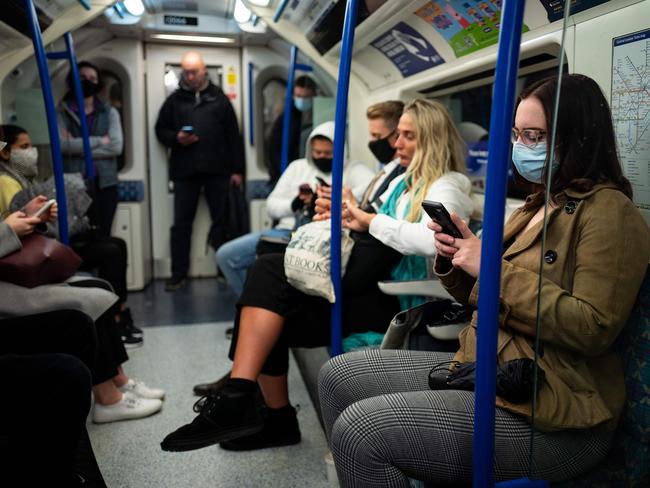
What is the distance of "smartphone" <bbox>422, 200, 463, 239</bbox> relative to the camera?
140cm

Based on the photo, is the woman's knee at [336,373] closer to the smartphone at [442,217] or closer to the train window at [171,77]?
the smartphone at [442,217]

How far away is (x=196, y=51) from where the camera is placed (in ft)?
19.4

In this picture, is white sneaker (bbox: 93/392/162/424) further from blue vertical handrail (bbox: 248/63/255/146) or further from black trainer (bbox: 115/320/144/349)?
blue vertical handrail (bbox: 248/63/255/146)

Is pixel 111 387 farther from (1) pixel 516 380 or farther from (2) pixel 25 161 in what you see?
(1) pixel 516 380

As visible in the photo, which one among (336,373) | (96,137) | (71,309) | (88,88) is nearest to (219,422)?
(336,373)

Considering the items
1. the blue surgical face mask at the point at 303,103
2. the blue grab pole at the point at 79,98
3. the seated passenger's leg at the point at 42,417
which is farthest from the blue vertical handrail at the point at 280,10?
the seated passenger's leg at the point at 42,417

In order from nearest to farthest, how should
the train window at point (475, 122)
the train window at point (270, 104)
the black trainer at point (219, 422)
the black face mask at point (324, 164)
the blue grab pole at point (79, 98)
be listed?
the black trainer at point (219, 422), the train window at point (475, 122), the blue grab pole at point (79, 98), the black face mask at point (324, 164), the train window at point (270, 104)

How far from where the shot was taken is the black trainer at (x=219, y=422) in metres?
1.99

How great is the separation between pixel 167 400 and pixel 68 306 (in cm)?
98

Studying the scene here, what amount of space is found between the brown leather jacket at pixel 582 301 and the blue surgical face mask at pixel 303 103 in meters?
3.36

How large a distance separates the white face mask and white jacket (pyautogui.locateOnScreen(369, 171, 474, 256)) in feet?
4.70

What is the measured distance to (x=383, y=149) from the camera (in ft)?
10.1

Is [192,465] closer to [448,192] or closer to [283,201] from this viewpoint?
[448,192]

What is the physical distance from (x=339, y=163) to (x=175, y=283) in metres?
3.82
